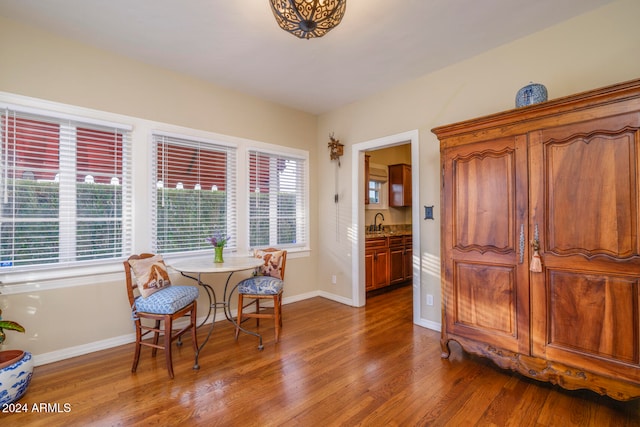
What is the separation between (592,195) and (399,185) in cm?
395

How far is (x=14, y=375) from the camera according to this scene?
1928mm

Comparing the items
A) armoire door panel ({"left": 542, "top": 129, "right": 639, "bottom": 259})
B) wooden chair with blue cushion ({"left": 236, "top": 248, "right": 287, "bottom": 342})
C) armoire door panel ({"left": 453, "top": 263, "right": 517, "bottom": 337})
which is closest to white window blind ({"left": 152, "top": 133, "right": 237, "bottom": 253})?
wooden chair with blue cushion ({"left": 236, "top": 248, "right": 287, "bottom": 342})

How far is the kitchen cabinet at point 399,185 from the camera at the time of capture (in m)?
5.73

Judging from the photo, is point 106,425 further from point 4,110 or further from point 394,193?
point 394,193

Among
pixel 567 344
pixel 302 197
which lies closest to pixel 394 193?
pixel 302 197

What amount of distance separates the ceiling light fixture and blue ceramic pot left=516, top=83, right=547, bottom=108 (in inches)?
59.6

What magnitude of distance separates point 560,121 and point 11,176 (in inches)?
164

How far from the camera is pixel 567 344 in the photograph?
6.29 ft

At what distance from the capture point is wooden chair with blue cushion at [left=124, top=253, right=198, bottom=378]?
2324 mm

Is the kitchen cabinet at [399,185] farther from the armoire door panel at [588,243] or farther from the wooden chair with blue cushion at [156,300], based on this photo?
the wooden chair with blue cushion at [156,300]

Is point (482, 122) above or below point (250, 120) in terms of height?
below

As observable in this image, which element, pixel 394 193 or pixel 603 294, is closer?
pixel 603 294

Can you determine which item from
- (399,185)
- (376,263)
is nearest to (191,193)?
Answer: (376,263)

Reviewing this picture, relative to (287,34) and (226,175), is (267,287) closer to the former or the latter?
(226,175)
